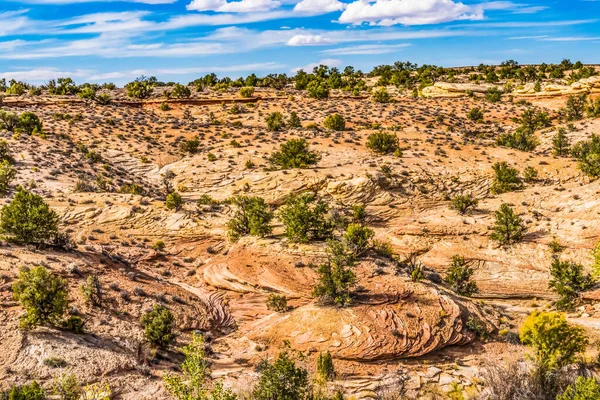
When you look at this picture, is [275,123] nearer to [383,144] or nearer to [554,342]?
[383,144]

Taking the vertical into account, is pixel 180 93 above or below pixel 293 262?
above

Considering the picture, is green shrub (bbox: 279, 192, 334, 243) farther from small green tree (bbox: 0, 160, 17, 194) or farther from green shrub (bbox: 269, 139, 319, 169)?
small green tree (bbox: 0, 160, 17, 194)

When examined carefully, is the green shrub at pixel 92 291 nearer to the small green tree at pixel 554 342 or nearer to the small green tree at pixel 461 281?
the small green tree at pixel 554 342

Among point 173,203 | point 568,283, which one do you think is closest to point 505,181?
point 568,283

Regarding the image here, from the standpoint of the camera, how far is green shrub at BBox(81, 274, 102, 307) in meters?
24.3

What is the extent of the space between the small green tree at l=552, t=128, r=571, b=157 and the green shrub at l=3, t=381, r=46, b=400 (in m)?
58.6

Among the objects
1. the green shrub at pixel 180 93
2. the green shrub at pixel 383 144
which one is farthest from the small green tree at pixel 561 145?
the green shrub at pixel 180 93

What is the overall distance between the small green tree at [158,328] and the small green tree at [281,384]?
6301 millimetres

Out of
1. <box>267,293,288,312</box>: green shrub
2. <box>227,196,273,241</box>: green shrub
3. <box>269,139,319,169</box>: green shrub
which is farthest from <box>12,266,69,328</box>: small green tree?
<box>269,139,319,169</box>: green shrub

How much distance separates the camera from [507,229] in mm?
36375

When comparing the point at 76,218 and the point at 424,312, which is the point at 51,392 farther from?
the point at 76,218

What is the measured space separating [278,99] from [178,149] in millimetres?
31903

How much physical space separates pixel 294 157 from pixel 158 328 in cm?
2932

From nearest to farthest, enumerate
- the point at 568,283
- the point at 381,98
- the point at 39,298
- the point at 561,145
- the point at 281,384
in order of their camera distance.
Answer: the point at 281,384
the point at 39,298
the point at 568,283
the point at 561,145
the point at 381,98
